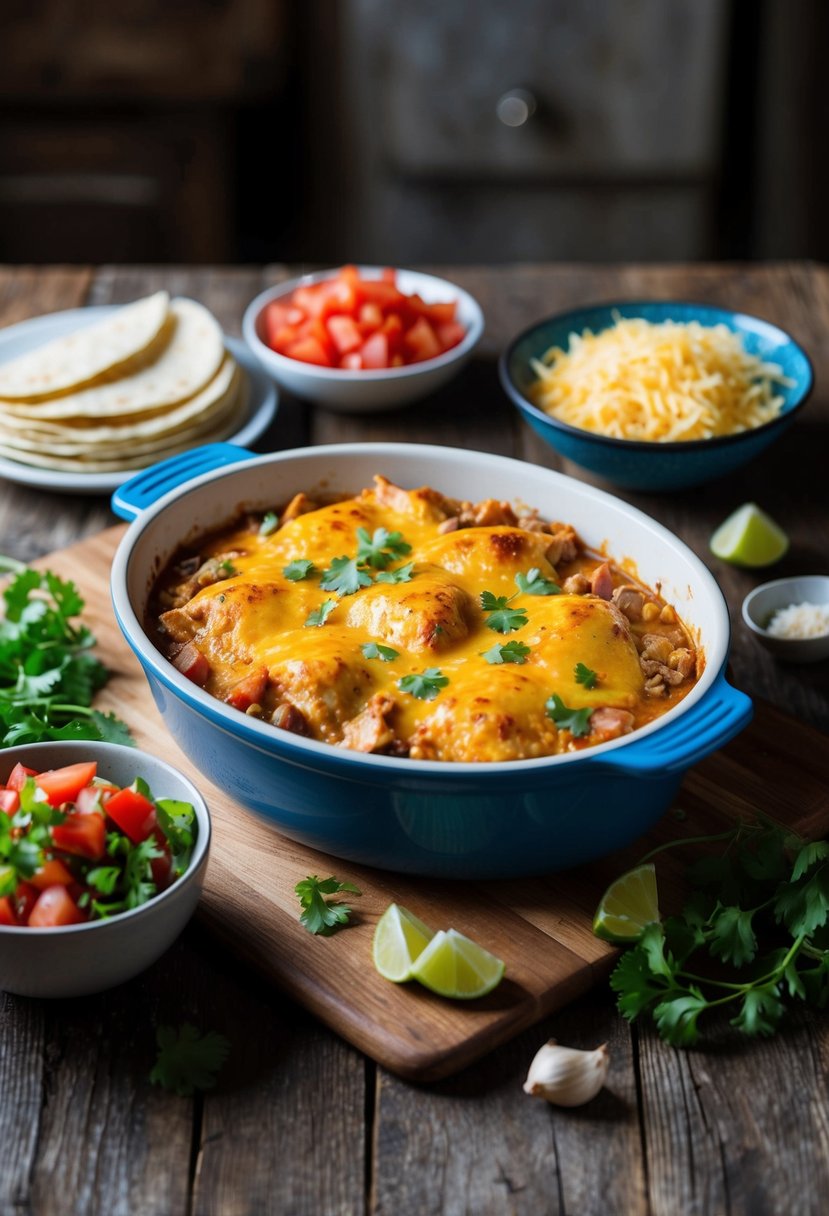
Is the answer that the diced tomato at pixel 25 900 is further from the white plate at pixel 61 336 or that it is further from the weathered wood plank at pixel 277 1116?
the white plate at pixel 61 336

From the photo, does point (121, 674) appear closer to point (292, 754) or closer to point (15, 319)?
point (292, 754)

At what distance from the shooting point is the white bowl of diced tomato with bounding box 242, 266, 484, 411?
4477mm

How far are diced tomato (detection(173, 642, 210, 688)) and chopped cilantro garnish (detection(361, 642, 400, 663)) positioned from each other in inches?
13.0

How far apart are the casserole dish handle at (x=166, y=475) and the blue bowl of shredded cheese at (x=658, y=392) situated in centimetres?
100

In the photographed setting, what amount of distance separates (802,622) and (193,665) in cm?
161

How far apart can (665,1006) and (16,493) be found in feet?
9.08

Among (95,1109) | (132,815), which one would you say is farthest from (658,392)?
(95,1109)

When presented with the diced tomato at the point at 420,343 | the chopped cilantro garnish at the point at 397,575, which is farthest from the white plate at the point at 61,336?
the chopped cilantro garnish at the point at 397,575

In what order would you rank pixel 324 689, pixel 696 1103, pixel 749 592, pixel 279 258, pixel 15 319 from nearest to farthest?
pixel 696 1103
pixel 324 689
pixel 749 592
pixel 15 319
pixel 279 258

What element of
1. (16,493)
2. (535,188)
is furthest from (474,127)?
(16,493)

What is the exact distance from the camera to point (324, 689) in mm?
2598

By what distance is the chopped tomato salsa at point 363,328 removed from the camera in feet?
15.0

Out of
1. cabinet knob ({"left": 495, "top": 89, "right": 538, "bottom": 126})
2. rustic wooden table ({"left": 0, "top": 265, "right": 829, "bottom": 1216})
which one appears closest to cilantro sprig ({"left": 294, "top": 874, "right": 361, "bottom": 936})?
rustic wooden table ({"left": 0, "top": 265, "right": 829, "bottom": 1216})

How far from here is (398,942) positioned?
243cm
